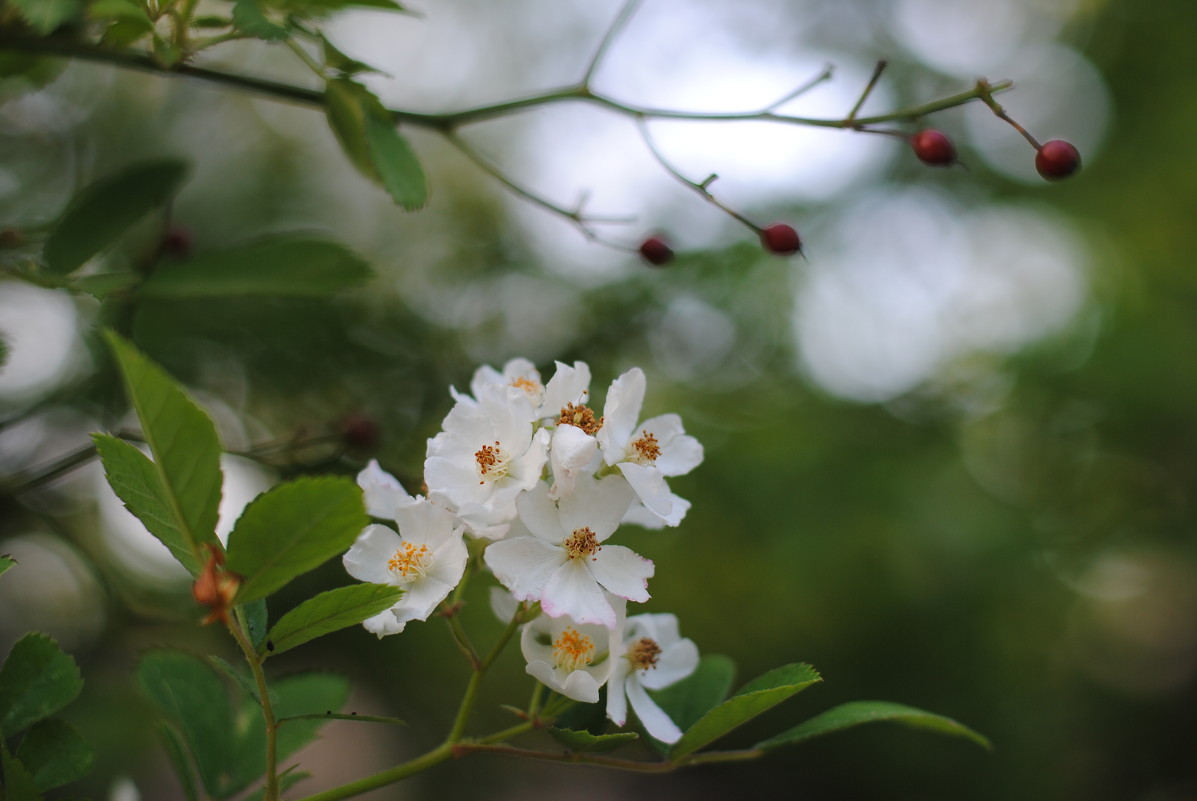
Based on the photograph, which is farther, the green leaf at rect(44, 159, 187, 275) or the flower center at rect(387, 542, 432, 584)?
the green leaf at rect(44, 159, 187, 275)

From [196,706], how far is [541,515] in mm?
382

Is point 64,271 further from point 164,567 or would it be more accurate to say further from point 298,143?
point 298,143

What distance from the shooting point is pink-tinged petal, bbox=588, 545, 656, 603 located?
0.57 m

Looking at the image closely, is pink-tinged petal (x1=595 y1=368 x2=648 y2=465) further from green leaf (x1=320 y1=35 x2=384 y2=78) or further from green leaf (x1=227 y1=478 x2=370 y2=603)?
green leaf (x1=320 y1=35 x2=384 y2=78)

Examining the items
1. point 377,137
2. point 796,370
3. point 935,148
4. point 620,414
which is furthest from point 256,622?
point 796,370

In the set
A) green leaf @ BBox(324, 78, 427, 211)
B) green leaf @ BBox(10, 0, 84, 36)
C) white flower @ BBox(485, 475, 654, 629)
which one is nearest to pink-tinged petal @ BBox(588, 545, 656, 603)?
white flower @ BBox(485, 475, 654, 629)

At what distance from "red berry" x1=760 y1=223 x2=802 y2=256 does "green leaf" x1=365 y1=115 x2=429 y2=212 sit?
0.30m

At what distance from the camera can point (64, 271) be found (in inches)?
30.0

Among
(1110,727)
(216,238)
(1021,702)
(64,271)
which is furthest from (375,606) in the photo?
(1110,727)

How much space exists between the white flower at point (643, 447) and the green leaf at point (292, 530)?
0.65 feet

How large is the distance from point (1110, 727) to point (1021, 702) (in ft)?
2.92

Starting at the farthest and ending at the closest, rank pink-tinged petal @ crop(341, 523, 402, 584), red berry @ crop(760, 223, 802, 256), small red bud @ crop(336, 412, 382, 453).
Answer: small red bud @ crop(336, 412, 382, 453)
red berry @ crop(760, 223, 802, 256)
pink-tinged petal @ crop(341, 523, 402, 584)

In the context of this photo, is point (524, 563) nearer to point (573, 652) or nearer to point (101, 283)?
point (573, 652)

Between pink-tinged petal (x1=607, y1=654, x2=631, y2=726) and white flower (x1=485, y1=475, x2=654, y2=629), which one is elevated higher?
white flower (x1=485, y1=475, x2=654, y2=629)
